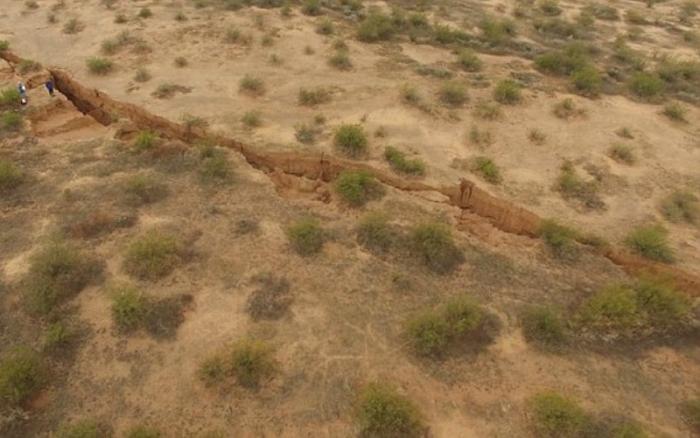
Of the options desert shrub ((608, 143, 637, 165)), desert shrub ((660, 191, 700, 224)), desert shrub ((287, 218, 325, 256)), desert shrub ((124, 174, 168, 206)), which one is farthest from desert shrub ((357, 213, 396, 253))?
desert shrub ((608, 143, 637, 165))

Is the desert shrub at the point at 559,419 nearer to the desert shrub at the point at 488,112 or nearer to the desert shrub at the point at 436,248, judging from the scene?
the desert shrub at the point at 436,248

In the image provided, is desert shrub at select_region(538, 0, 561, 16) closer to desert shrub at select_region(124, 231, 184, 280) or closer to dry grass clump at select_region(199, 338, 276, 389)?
desert shrub at select_region(124, 231, 184, 280)

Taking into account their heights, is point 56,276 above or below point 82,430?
above

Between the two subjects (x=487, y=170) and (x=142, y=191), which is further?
(x=487, y=170)

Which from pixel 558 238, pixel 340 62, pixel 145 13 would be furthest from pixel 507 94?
pixel 145 13

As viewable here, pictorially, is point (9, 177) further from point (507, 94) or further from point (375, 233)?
point (507, 94)

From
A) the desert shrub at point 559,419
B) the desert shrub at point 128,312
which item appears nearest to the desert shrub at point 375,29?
the desert shrub at point 128,312
